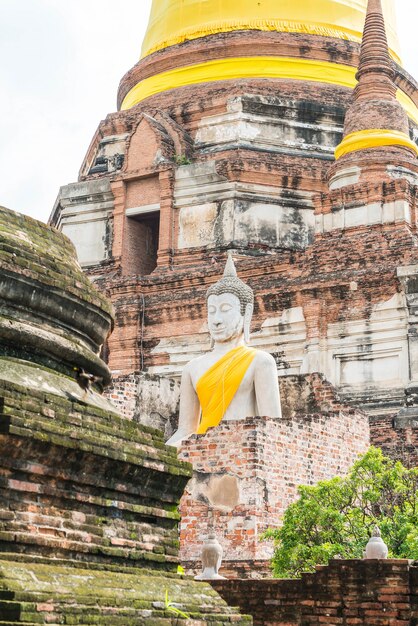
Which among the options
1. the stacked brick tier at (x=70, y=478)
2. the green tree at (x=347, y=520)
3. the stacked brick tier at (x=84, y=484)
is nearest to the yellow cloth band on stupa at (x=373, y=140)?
the green tree at (x=347, y=520)

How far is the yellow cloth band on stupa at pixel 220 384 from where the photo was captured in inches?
534

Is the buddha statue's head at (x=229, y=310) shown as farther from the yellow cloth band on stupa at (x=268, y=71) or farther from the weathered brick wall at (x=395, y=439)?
the yellow cloth band on stupa at (x=268, y=71)

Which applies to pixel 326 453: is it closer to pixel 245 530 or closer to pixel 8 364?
pixel 245 530

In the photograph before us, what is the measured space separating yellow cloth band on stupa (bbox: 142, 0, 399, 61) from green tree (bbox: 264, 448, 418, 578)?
17.0m

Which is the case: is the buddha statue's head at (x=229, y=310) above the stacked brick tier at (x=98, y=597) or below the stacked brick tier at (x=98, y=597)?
above

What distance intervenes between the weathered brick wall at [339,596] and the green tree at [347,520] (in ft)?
4.70

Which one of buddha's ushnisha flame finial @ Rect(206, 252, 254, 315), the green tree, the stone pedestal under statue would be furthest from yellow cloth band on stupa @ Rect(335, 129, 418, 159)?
the green tree

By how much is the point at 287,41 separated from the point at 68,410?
21.2 m

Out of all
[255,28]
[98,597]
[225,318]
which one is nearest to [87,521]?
[98,597]

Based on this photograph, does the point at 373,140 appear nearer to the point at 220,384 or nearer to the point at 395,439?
the point at 395,439

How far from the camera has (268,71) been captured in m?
25.3

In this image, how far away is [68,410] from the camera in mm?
5688

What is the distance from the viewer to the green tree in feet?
32.8

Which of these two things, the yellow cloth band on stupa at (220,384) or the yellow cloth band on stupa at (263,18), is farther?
the yellow cloth band on stupa at (263,18)
